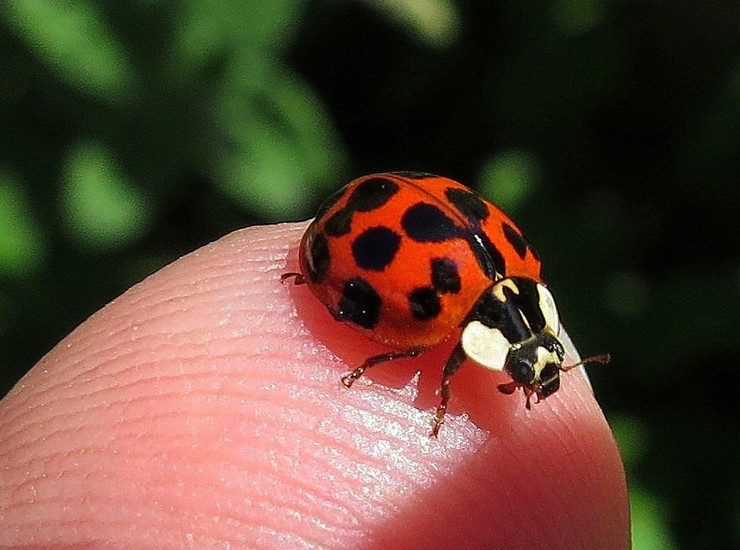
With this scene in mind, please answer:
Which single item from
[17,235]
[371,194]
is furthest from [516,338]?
[17,235]

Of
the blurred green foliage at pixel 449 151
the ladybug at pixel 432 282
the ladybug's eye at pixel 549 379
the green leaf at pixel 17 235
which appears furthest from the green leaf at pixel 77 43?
the ladybug's eye at pixel 549 379

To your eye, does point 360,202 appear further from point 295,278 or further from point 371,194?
point 295,278

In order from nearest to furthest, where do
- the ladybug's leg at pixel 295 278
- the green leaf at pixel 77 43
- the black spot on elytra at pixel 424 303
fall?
the black spot on elytra at pixel 424 303, the ladybug's leg at pixel 295 278, the green leaf at pixel 77 43

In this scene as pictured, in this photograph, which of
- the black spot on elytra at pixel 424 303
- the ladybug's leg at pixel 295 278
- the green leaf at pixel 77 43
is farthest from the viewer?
the green leaf at pixel 77 43

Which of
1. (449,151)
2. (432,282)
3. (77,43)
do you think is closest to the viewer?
(432,282)

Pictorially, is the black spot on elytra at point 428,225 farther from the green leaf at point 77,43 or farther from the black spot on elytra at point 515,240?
the green leaf at point 77,43

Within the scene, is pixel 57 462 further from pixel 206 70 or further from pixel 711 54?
pixel 711 54

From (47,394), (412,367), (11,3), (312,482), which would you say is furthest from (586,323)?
(11,3)
